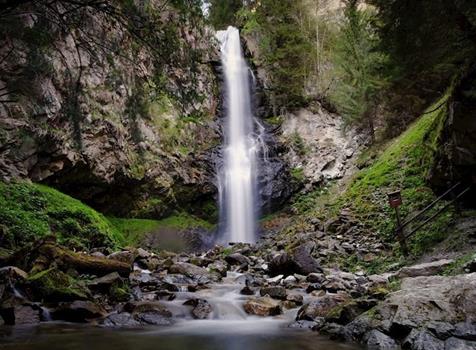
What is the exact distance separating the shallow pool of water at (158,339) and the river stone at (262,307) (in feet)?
2.65

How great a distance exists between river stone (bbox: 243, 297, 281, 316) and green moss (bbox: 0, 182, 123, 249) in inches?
284

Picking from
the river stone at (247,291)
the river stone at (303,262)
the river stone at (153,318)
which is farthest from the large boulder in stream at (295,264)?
the river stone at (153,318)

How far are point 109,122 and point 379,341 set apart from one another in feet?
52.2

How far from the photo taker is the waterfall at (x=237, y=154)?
71.3ft

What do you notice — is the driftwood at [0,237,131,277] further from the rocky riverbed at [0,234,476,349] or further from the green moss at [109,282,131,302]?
the green moss at [109,282,131,302]

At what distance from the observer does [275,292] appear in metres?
8.52

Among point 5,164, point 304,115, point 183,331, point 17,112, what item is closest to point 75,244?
point 5,164

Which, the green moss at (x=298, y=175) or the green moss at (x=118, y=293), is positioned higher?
the green moss at (x=298, y=175)

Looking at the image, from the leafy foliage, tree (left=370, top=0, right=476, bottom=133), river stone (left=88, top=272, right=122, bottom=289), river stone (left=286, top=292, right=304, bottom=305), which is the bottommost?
river stone (left=286, top=292, right=304, bottom=305)

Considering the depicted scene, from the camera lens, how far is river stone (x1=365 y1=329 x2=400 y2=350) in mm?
4754

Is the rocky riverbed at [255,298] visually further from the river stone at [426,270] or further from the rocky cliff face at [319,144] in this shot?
the rocky cliff face at [319,144]

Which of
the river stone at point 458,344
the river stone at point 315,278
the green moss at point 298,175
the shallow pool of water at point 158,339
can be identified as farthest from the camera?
the green moss at point 298,175

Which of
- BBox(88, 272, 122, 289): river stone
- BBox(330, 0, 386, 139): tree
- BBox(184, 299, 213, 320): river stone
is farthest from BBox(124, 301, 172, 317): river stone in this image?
BBox(330, 0, 386, 139): tree

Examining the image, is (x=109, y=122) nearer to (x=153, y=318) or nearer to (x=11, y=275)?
(x=11, y=275)
